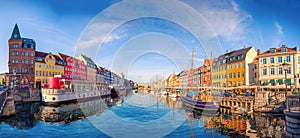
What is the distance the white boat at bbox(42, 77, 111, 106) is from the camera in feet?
134

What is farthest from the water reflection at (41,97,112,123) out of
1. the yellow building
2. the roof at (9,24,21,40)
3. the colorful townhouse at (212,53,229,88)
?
the colorful townhouse at (212,53,229,88)

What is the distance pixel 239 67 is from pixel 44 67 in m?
54.9

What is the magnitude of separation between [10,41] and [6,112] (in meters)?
35.8

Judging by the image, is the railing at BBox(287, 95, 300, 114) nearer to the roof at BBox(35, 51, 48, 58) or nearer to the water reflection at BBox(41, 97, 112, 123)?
the water reflection at BBox(41, 97, 112, 123)

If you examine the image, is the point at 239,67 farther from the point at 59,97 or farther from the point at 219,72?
the point at 59,97

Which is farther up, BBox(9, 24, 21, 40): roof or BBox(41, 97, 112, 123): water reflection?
BBox(9, 24, 21, 40): roof

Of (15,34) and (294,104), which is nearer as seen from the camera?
(294,104)

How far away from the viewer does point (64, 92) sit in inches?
1718

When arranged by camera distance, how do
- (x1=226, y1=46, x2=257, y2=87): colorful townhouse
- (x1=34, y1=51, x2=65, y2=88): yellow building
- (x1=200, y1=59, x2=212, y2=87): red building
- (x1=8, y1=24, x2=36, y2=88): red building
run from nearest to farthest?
(x1=226, y1=46, x2=257, y2=87): colorful townhouse
(x1=8, y1=24, x2=36, y2=88): red building
(x1=34, y1=51, x2=65, y2=88): yellow building
(x1=200, y1=59, x2=212, y2=87): red building

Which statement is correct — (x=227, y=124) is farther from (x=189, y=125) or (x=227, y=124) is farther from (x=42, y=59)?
(x=42, y=59)

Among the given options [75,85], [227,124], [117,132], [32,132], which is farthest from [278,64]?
[75,85]

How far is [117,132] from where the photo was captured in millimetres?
18375

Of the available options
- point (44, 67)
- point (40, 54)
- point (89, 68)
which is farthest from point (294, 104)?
point (89, 68)

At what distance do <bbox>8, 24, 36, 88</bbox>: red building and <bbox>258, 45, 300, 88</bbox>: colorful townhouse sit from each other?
58093 mm
